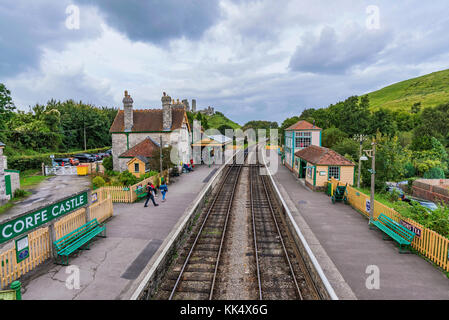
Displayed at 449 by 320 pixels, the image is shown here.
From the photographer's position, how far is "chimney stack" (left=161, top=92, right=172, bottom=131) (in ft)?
90.3

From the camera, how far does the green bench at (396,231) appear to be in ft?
30.5

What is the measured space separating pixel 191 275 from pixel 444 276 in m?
8.13

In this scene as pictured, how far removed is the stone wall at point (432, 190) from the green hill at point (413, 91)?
408 feet

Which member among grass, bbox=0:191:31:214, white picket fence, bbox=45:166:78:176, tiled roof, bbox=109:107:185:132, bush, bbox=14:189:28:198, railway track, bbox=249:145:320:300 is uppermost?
tiled roof, bbox=109:107:185:132

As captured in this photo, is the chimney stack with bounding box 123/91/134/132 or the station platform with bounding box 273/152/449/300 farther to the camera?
the chimney stack with bounding box 123/91/134/132

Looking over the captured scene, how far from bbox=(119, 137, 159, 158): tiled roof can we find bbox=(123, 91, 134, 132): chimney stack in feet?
9.15

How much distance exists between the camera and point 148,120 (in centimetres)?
2906

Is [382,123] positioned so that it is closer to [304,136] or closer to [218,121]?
[304,136]

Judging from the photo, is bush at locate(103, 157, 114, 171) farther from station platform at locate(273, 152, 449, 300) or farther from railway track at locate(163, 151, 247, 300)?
station platform at locate(273, 152, 449, 300)

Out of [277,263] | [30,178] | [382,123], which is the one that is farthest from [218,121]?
[277,263]

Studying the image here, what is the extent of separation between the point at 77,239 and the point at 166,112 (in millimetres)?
20016

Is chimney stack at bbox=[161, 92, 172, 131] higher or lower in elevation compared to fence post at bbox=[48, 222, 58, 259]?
higher

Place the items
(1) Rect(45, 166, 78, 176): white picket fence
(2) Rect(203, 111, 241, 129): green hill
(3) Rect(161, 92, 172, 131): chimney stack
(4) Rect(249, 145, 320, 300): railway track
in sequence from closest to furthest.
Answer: (4) Rect(249, 145, 320, 300): railway track → (3) Rect(161, 92, 172, 131): chimney stack → (1) Rect(45, 166, 78, 176): white picket fence → (2) Rect(203, 111, 241, 129): green hill

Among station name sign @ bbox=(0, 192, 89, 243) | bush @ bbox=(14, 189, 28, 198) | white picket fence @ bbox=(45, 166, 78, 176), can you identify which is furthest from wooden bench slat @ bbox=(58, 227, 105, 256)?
white picket fence @ bbox=(45, 166, 78, 176)
